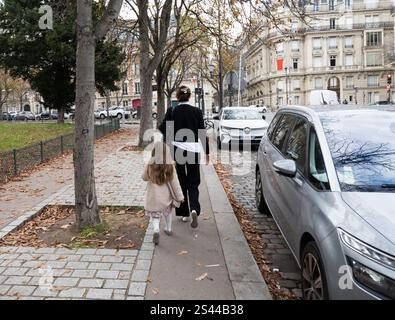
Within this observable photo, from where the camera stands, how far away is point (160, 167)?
209 inches

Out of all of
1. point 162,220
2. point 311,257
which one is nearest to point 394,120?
point 311,257

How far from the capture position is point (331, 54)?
95.2 meters

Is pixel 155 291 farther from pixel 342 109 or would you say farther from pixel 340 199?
pixel 342 109

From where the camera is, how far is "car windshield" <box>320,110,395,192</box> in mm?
3484

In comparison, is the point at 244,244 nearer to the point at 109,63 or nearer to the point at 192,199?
the point at 192,199

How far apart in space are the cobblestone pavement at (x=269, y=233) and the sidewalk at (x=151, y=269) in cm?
33

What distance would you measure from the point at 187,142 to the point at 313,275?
309 centimetres

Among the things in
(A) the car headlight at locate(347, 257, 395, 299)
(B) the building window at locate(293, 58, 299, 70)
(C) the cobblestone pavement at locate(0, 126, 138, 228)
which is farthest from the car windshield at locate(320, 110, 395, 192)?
(B) the building window at locate(293, 58, 299, 70)

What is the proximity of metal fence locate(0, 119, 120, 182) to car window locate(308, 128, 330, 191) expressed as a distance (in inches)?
295

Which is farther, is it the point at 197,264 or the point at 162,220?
the point at 162,220

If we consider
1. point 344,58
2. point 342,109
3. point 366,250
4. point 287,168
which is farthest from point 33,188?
point 344,58

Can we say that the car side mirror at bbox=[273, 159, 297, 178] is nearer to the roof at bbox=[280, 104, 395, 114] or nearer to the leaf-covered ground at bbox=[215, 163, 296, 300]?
the roof at bbox=[280, 104, 395, 114]

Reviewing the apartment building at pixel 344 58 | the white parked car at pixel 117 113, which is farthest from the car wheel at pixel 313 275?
the apartment building at pixel 344 58
